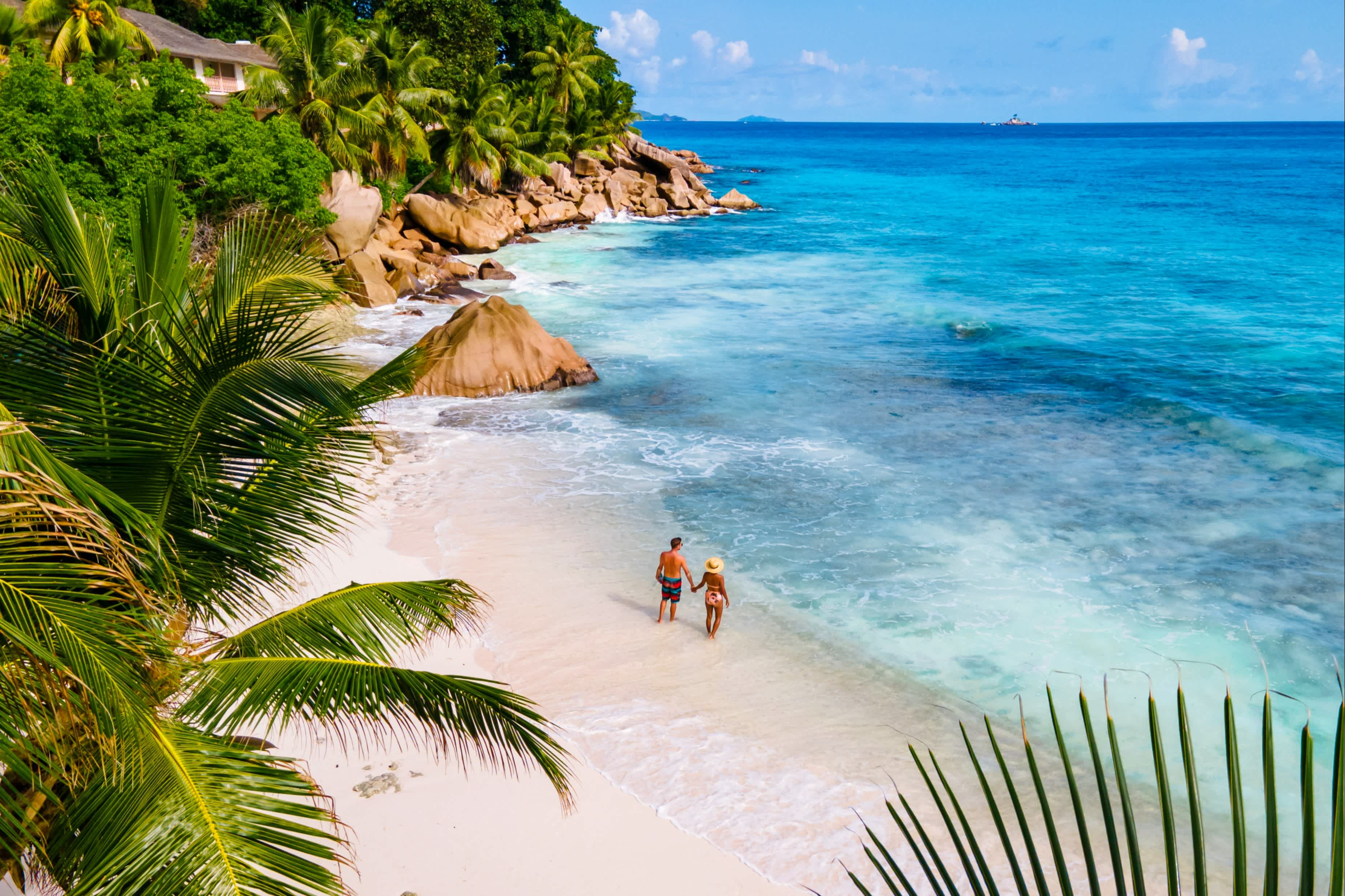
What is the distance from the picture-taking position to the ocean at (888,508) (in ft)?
32.4

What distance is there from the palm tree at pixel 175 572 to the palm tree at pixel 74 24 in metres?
26.2

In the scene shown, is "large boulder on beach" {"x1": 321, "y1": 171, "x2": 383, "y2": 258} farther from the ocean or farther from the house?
the house

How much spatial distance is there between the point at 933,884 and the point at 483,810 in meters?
6.48

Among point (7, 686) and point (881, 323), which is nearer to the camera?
point (7, 686)

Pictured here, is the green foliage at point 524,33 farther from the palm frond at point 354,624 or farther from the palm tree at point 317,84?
the palm frond at point 354,624

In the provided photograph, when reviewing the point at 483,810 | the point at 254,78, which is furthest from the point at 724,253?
the point at 483,810

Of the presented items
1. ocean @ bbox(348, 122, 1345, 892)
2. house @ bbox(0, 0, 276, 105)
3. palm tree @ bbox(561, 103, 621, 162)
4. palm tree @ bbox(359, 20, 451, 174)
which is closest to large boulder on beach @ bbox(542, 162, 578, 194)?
palm tree @ bbox(561, 103, 621, 162)

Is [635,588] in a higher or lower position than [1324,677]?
higher

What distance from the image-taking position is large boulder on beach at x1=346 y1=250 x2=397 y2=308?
26422mm

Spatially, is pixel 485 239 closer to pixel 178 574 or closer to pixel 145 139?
pixel 145 139

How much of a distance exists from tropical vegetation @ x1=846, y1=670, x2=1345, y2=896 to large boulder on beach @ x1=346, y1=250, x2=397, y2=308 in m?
21.5

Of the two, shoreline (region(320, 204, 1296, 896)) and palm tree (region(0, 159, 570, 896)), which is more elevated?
palm tree (region(0, 159, 570, 896))

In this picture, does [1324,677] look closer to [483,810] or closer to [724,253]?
[483,810]

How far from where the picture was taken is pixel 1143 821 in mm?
8789
